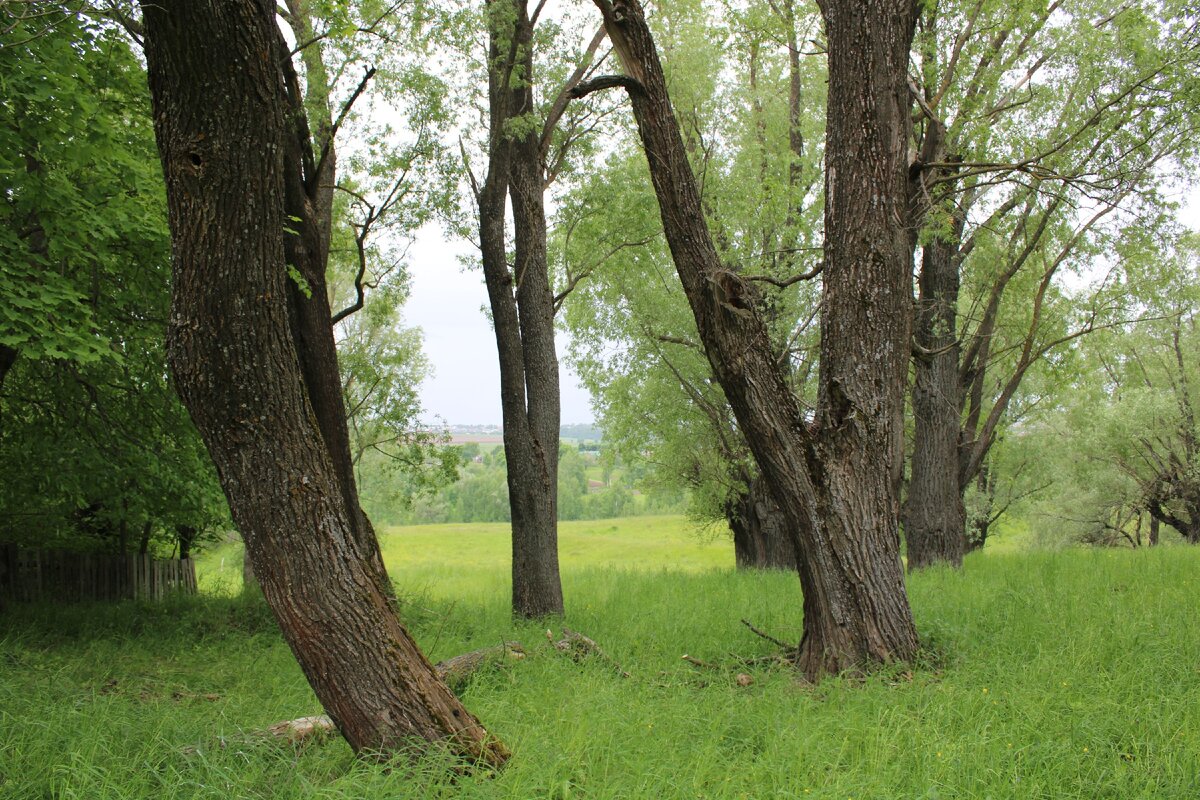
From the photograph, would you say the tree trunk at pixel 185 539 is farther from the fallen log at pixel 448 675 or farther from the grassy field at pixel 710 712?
the fallen log at pixel 448 675

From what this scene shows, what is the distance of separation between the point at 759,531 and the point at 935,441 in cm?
568

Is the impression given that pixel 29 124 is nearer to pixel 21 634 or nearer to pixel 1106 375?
pixel 21 634

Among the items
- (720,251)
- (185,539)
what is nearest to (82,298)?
(185,539)

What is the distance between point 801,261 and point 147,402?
1019cm

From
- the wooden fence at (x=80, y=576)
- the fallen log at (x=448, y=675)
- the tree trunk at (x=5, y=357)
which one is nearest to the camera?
the fallen log at (x=448, y=675)

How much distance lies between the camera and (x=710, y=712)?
491 centimetres

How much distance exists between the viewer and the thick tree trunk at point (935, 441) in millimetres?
12406

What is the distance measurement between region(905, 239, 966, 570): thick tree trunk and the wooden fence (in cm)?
1228

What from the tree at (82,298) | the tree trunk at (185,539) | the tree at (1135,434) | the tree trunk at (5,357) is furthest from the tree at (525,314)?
the tree at (1135,434)

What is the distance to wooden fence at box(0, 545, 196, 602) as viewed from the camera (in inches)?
450

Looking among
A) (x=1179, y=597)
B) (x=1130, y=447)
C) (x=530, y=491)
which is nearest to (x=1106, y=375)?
(x=1130, y=447)

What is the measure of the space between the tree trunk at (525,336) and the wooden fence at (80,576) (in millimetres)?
6622

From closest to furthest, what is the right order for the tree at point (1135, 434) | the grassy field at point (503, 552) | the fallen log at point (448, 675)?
the fallen log at point (448, 675), the grassy field at point (503, 552), the tree at point (1135, 434)

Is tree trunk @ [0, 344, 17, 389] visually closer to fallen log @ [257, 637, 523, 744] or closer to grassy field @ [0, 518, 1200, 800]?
grassy field @ [0, 518, 1200, 800]
